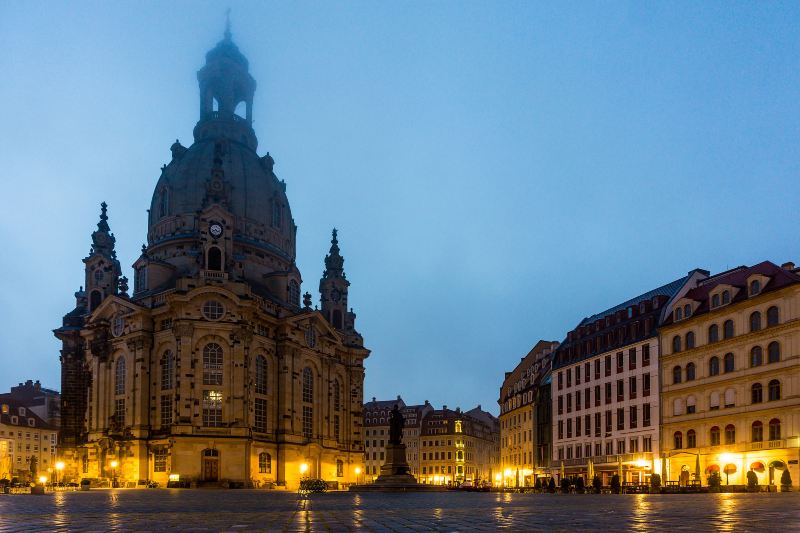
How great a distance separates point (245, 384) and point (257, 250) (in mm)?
21784

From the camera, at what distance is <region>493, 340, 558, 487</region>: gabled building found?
10069cm

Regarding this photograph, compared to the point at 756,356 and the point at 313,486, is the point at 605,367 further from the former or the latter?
the point at 313,486

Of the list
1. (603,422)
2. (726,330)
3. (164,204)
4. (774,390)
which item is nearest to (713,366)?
(726,330)

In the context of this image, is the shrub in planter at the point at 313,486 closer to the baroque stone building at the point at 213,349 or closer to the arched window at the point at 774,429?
the baroque stone building at the point at 213,349

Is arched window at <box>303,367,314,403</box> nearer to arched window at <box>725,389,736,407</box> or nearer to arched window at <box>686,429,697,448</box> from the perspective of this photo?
arched window at <box>686,429,697,448</box>

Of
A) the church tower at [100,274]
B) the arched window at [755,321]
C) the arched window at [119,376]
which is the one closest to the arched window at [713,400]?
the arched window at [755,321]

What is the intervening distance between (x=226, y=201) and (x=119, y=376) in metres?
23.3

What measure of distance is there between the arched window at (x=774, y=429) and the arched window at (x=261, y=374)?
5306cm

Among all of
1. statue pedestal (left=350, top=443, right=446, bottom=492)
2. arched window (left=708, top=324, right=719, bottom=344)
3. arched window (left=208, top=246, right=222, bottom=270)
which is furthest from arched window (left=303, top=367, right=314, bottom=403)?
arched window (left=708, top=324, right=719, bottom=344)

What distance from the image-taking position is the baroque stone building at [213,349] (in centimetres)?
8962

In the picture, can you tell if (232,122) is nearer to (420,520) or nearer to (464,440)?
(464,440)

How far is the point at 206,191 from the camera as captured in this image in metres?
101

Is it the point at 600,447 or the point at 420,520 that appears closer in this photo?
the point at 420,520

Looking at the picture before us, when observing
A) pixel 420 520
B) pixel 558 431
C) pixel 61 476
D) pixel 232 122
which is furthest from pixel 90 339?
pixel 420 520
